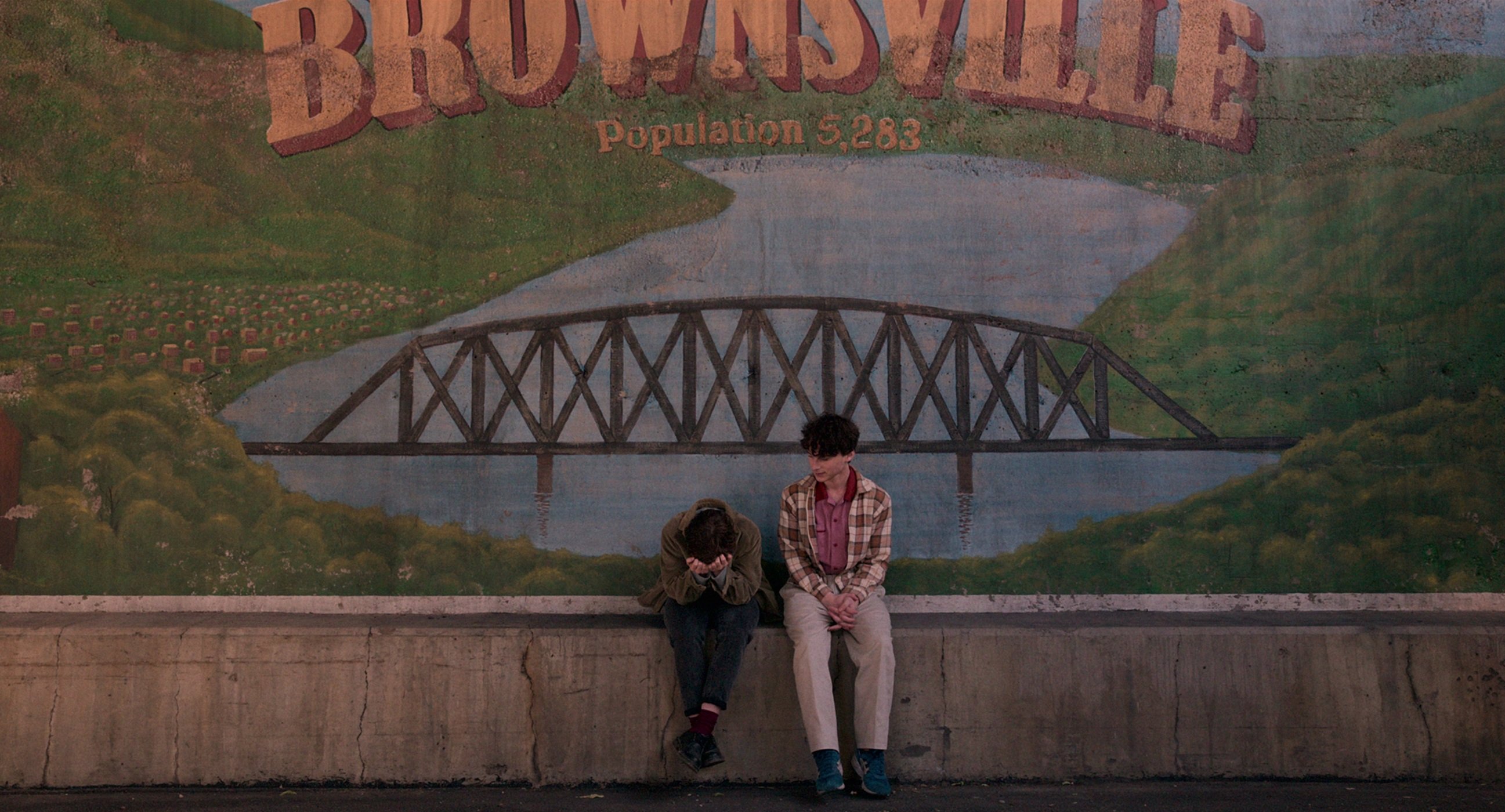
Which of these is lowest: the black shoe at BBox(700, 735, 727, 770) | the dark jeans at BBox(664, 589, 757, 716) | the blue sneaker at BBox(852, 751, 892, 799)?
the blue sneaker at BBox(852, 751, 892, 799)

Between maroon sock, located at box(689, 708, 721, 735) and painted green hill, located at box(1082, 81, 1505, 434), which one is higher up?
painted green hill, located at box(1082, 81, 1505, 434)

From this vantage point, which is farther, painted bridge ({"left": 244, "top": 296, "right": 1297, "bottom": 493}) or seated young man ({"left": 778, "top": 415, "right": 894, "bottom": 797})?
painted bridge ({"left": 244, "top": 296, "right": 1297, "bottom": 493})

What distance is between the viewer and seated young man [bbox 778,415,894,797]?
4.38 metres

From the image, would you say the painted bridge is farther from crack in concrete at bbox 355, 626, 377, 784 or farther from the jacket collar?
crack in concrete at bbox 355, 626, 377, 784

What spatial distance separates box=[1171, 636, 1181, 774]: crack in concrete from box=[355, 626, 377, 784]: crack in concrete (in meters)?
3.61

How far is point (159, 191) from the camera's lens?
5.37 meters

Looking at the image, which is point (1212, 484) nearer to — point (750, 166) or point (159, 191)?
point (750, 166)

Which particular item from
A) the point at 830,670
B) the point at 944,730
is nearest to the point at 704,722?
the point at 830,670

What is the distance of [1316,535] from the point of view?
17.2 ft

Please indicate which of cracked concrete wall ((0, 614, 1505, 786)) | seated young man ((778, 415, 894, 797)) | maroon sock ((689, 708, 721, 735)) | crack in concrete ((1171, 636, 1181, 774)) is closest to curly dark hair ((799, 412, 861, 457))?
seated young man ((778, 415, 894, 797))

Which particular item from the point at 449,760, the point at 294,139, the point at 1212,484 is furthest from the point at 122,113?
the point at 1212,484

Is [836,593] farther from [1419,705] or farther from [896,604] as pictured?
[1419,705]

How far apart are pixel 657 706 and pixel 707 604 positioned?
526 millimetres

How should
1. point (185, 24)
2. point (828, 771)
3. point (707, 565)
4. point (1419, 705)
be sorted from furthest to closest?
point (185, 24), point (1419, 705), point (707, 565), point (828, 771)
